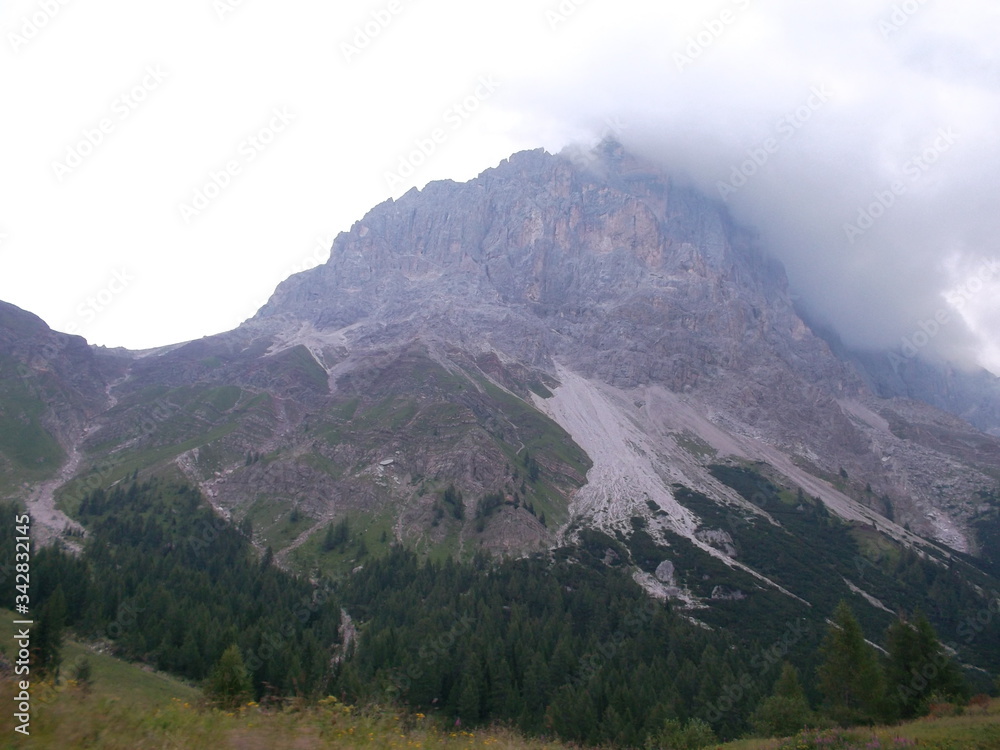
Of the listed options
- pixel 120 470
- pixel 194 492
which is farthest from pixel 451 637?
pixel 120 470

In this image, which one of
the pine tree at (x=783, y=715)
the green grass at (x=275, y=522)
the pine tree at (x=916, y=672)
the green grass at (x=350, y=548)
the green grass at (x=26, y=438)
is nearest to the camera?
the pine tree at (x=916, y=672)

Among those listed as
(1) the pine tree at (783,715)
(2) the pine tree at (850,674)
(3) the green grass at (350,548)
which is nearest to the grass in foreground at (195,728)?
(1) the pine tree at (783,715)

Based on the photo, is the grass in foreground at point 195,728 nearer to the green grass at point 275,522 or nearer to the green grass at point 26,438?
the green grass at point 275,522

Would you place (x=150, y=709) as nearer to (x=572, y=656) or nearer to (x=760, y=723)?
(x=760, y=723)

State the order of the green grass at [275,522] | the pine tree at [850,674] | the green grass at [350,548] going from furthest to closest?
the green grass at [275,522]
the green grass at [350,548]
the pine tree at [850,674]

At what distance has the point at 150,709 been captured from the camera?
42.0ft

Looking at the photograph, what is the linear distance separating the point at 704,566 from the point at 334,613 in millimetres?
100095

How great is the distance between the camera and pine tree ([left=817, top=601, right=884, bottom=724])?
148 feet

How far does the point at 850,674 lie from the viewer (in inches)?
1869

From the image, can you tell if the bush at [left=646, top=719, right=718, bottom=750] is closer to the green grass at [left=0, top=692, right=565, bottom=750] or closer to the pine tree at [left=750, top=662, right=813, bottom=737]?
the pine tree at [left=750, top=662, right=813, bottom=737]

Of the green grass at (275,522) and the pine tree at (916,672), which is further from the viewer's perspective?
the green grass at (275,522)

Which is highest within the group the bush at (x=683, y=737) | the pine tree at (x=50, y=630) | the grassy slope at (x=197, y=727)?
the grassy slope at (x=197, y=727)

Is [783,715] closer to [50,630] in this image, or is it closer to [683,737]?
[683,737]

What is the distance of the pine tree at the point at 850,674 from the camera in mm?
45031
